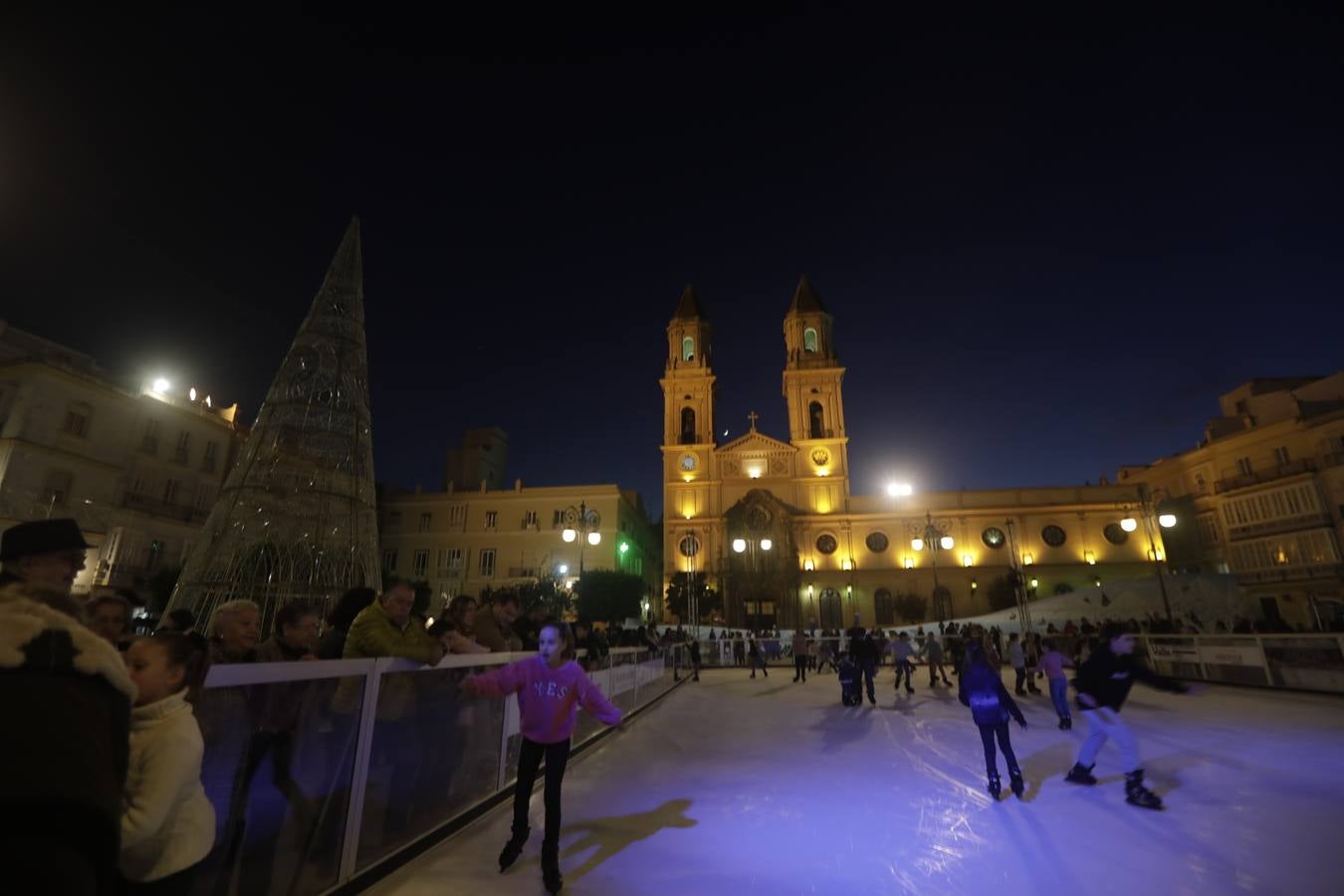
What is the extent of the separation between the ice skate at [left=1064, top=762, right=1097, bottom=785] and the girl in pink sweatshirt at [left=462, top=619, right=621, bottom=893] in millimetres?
5138

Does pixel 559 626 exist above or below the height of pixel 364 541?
below

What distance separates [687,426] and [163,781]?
52098 millimetres

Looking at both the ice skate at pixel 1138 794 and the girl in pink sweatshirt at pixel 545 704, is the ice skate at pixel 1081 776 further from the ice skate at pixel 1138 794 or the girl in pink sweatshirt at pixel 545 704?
the girl in pink sweatshirt at pixel 545 704

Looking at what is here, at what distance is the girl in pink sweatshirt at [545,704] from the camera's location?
423cm

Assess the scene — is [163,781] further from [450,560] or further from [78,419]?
[450,560]

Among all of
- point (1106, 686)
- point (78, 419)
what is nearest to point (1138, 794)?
point (1106, 686)

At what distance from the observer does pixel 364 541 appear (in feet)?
49.0

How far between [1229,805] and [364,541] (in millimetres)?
16029

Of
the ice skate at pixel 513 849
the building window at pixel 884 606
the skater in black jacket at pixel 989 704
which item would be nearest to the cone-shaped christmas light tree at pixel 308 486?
the ice skate at pixel 513 849

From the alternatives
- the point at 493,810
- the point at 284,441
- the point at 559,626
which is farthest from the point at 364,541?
the point at 559,626

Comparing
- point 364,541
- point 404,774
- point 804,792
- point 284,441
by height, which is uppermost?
point 284,441

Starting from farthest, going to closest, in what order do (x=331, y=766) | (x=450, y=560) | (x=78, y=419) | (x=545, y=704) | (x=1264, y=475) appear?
(x=450, y=560) < (x=1264, y=475) < (x=78, y=419) < (x=545, y=704) < (x=331, y=766)

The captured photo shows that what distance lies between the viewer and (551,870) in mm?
3768

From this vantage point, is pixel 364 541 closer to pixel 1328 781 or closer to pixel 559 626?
pixel 559 626
